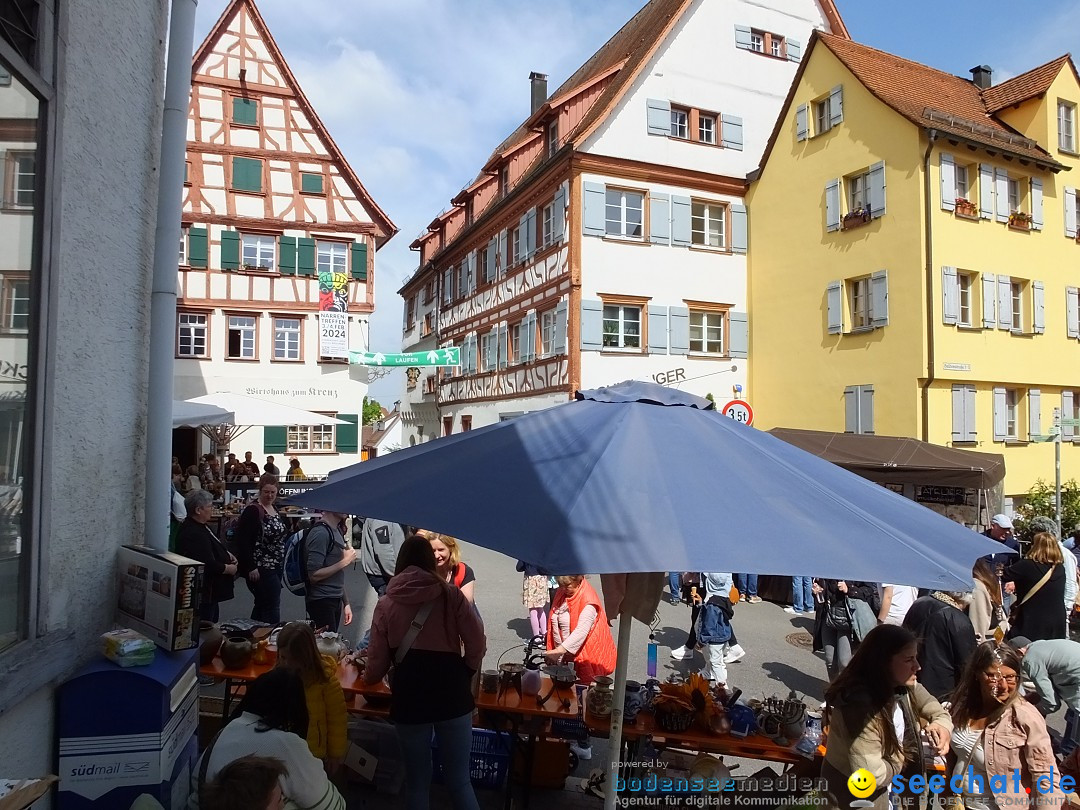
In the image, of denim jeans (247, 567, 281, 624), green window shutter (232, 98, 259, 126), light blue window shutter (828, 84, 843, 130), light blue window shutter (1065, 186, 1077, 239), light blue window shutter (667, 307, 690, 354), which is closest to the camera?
denim jeans (247, 567, 281, 624)

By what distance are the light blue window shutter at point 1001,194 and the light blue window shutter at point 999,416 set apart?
12.6 ft

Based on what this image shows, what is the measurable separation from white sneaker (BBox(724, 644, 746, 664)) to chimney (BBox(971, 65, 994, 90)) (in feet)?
63.3

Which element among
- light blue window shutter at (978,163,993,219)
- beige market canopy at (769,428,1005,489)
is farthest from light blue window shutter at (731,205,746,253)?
beige market canopy at (769,428,1005,489)

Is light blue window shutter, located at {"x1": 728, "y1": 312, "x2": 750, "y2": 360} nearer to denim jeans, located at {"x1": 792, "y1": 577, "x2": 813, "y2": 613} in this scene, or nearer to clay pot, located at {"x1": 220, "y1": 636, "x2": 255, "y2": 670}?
denim jeans, located at {"x1": 792, "y1": 577, "x2": 813, "y2": 613}

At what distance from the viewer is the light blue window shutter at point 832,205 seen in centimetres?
1761

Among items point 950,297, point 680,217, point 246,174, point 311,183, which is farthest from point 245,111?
point 950,297

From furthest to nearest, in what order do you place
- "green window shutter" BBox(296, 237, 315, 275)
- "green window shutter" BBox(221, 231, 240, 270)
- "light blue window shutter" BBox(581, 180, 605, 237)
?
"green window shutter" BBox(296, 237, 315, 275), "green window shutter" BBox(221, 231, 240, 270), "light blue window shutter" BBox(581, 180, 605, 237)

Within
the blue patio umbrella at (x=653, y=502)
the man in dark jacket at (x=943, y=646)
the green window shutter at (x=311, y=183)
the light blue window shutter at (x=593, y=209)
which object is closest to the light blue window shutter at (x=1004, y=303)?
the light blue window shutter at (x=593, y=209)

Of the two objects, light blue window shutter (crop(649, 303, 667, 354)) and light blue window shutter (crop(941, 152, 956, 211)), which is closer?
light blue window shutter (crop(941, 152, 956, 211))

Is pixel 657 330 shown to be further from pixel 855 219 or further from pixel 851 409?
pixel 855 219

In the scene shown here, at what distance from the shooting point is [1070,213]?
18109 mm

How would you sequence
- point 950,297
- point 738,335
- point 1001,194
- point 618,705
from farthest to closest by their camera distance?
point 738,335
point 1001,194
point 950,297
point 618,705

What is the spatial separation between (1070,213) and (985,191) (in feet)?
10.4

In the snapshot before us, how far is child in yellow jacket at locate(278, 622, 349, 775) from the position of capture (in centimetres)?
368
